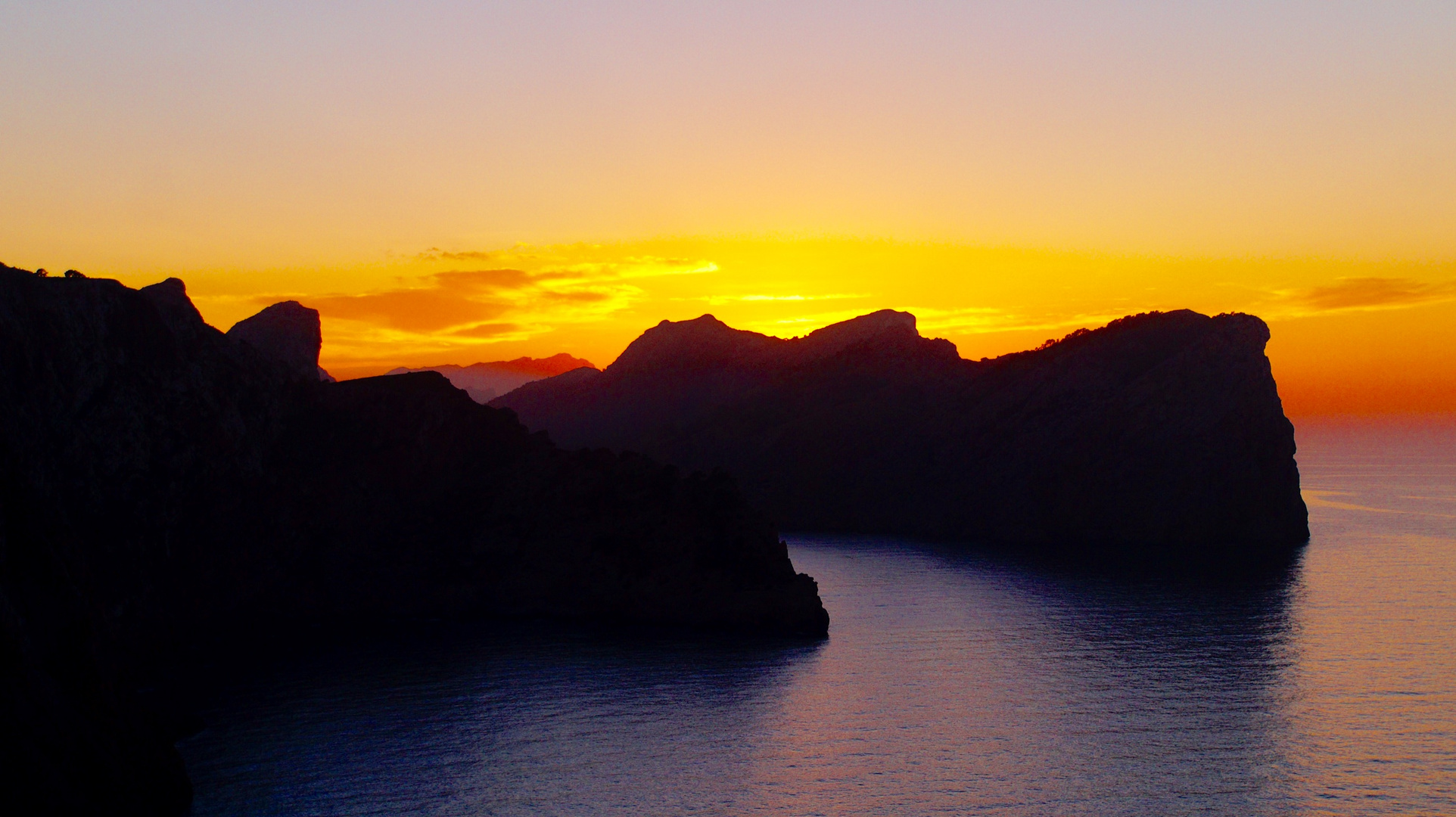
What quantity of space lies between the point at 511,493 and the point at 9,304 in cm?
4233

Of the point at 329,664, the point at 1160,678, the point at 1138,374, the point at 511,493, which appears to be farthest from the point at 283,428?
the point at 1138,374

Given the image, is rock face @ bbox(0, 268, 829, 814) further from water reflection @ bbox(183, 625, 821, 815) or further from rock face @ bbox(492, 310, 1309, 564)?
rock face @ bbox(492, 310, 1309, 564)

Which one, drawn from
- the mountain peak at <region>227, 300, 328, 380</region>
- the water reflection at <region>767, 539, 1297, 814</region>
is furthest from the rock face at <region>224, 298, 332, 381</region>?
the water reflection at <region>767, 539, 1297, 814</region>

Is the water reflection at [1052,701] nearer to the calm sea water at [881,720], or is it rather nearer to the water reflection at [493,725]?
the calm sea water at [881,720]

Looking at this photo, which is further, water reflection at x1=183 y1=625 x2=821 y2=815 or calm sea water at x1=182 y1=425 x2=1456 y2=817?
calm sea water at x1=182 y1=425 x2=1456 y2=817

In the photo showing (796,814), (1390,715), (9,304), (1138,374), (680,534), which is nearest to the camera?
(796,814)

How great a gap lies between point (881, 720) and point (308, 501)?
57.2m

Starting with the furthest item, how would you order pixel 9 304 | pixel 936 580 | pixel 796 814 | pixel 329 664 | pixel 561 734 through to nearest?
pixel 936 580, pixel 329 664, pixel 9 304, pixel 561 734, pixel 796 814

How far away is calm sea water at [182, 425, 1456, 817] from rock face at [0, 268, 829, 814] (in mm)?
7158

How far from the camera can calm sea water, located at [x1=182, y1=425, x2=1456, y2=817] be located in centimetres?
5619

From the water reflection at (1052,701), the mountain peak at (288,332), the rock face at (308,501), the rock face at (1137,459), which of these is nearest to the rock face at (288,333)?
the mountain peak at (288,332)

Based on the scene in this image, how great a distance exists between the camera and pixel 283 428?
103 meters

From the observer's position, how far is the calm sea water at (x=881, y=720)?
56188mm

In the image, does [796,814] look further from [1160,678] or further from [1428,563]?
[1428,563]
